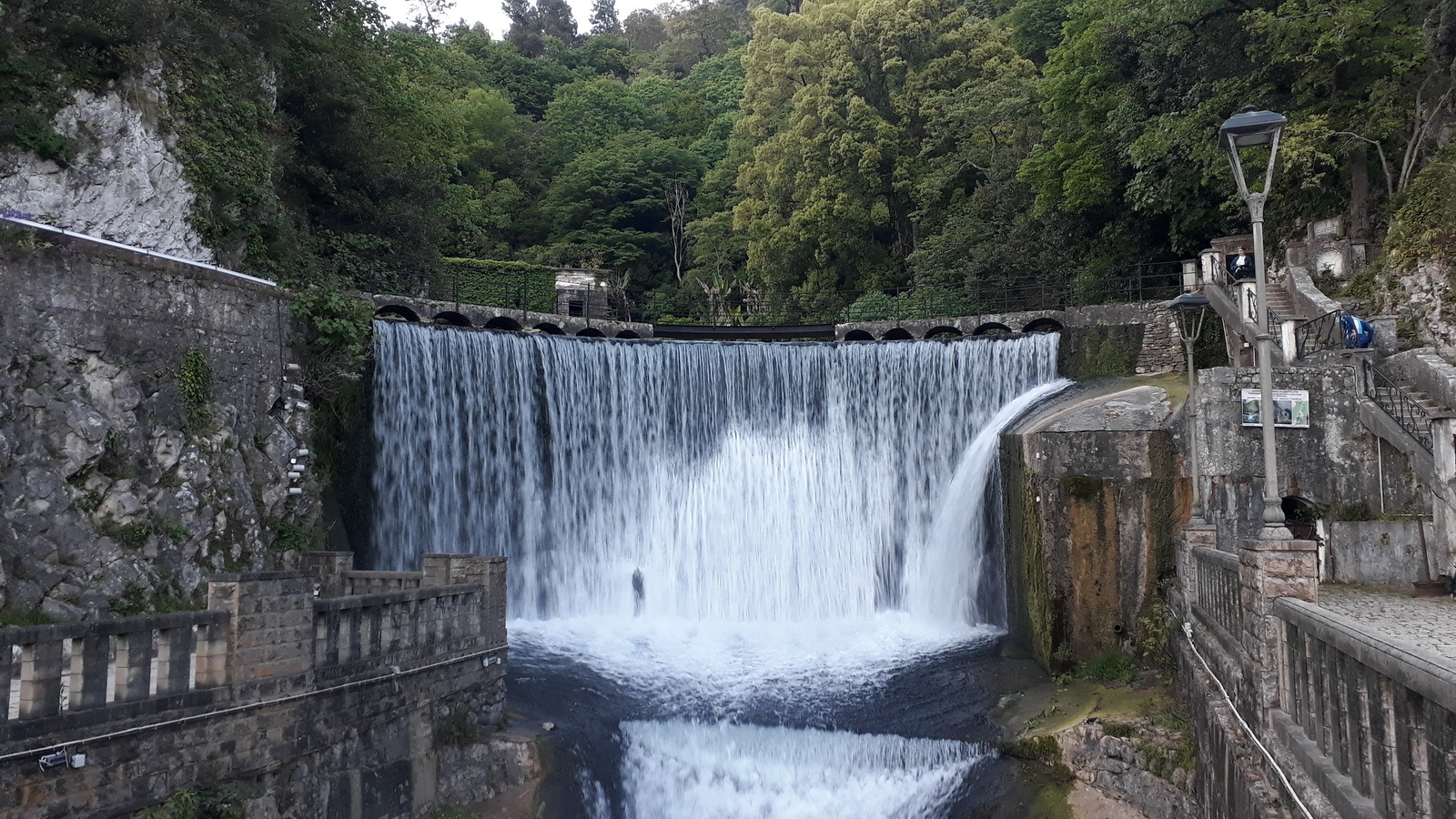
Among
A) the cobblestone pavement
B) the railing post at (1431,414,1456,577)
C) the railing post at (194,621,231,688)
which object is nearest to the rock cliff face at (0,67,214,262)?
the railing post at (194,621,231,688)

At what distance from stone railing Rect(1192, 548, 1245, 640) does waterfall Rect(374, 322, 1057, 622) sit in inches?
242

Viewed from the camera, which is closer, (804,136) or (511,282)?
(511,282)

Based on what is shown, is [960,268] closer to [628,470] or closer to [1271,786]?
[628,470]

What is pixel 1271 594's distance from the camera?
7.76 m

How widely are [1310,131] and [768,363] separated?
1102cm

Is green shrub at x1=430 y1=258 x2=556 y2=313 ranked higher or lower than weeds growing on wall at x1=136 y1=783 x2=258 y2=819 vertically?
higher

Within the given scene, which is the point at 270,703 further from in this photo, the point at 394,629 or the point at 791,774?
the point at 791,774

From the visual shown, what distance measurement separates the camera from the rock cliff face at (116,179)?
14.0 m

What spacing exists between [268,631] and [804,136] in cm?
2791

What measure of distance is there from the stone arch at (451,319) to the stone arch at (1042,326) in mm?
13061

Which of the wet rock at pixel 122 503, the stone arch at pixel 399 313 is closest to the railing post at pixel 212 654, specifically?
the wet rock at pixel 122 503

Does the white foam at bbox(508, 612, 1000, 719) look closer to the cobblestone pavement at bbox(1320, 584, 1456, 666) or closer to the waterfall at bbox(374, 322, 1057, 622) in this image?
the waterfall at bbox(374, 322, 1057, 622)

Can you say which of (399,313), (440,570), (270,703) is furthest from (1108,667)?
(399,313)

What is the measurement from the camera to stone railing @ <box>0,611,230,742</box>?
7.39 meters
